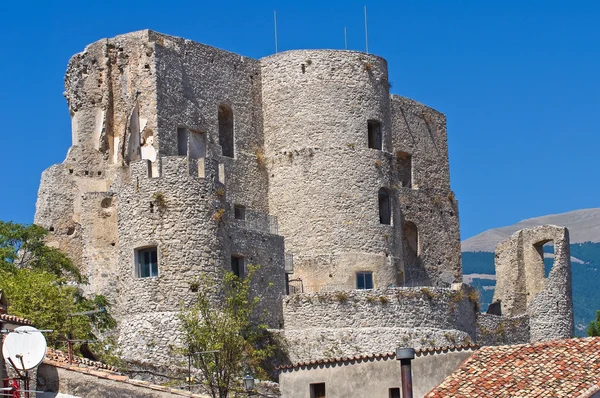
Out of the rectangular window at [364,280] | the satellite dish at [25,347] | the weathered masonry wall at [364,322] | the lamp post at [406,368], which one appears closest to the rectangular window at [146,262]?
the weathered masonry wall at [364,322]

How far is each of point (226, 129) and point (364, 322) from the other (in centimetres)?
1242

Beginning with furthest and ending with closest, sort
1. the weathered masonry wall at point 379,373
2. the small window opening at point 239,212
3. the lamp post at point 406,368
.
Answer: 1. the small window opening at point 239,212
2. the weathered masonry wall at point 379,373
3. the lamp post at point 406,368

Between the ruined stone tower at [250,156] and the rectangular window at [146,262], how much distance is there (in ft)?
2.79

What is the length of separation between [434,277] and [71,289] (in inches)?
917

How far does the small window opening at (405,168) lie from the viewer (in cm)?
7205

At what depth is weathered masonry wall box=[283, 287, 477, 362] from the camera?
56.4m

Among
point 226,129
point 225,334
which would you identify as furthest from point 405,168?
point 225,334

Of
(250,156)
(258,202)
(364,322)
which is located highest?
(250,156)

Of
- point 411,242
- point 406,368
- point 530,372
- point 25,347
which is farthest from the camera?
point 411,242

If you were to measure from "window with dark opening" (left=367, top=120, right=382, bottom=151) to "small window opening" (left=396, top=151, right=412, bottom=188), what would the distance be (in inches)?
287

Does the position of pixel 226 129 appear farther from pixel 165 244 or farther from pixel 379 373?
pixel 379 373

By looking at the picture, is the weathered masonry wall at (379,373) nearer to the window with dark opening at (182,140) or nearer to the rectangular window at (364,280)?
the rectangular window at (364,280)

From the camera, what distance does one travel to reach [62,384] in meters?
34.8

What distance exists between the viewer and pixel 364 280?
62.0m
